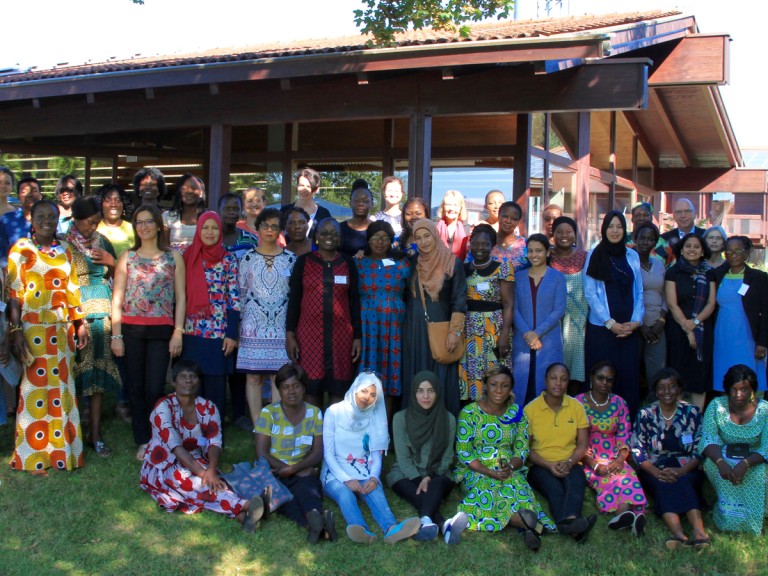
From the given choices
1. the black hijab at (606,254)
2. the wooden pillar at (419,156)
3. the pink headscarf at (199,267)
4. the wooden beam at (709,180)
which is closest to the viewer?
the pink headscarf at (199,267)

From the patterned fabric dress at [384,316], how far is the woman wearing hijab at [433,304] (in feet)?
0.20

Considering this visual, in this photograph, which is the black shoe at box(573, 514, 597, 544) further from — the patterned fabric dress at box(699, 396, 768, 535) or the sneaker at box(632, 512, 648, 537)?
the patterned fabric dress at box(699, 396, 768, 535)

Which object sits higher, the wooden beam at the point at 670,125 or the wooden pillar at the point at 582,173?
the wooden beam at the point at 670,125

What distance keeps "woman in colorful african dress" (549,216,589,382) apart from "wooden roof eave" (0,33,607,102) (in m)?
1.41

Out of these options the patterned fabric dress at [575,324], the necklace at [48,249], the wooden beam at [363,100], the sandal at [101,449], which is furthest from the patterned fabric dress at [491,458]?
the wooden beam at [363,100]

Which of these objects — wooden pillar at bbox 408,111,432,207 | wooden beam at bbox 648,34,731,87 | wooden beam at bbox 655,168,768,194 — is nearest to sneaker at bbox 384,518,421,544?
wooden pillar at bbox 408,111,432,207

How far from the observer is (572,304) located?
5836 millimetres

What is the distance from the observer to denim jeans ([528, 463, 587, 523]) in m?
4.80

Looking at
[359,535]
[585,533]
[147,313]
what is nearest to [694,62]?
[585,533]

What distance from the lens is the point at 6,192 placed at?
20.4 ft

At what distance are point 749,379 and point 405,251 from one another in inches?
97.0

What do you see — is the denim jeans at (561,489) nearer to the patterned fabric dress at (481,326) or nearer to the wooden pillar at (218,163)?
the patterned fabric dress at (481,326)

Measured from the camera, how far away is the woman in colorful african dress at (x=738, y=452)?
15.8 ft

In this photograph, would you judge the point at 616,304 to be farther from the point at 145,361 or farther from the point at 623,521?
the point at 145,361
